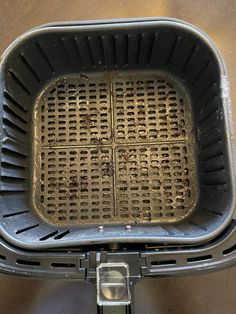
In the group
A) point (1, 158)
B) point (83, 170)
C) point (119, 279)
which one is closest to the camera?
point (119, 279)

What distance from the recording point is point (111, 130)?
843 millimetres

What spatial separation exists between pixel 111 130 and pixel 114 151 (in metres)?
0.04

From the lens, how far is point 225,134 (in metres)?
0.68

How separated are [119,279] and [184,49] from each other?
1.38 feet

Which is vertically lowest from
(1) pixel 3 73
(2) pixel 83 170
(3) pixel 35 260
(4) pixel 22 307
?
(4) pixel 22 307

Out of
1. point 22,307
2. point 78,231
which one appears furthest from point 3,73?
point 22,307

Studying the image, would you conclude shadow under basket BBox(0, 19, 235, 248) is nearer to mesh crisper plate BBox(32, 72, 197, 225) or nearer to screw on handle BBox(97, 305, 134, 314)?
mesh crisper plate BBox(32, 72, 197, 225)

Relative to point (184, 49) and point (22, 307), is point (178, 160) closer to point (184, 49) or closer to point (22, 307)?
point (184, 49)

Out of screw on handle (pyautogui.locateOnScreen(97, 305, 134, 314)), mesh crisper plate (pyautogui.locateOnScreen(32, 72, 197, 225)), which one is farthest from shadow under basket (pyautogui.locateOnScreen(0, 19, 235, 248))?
screw on handle (pyautogui.locateOnScreen(97, 305, 134, 314))

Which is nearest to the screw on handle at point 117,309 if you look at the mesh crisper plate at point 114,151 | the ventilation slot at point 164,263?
the ventilation slot at point 164,263

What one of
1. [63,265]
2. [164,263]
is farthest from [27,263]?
[164,263]

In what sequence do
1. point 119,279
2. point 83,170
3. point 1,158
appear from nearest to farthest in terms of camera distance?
point 119,279 < point 1,158 < point 83,170

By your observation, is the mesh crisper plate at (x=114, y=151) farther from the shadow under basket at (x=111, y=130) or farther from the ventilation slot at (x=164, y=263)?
the ventilation slot at (x=164, y=263)

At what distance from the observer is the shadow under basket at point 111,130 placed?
74 cm
